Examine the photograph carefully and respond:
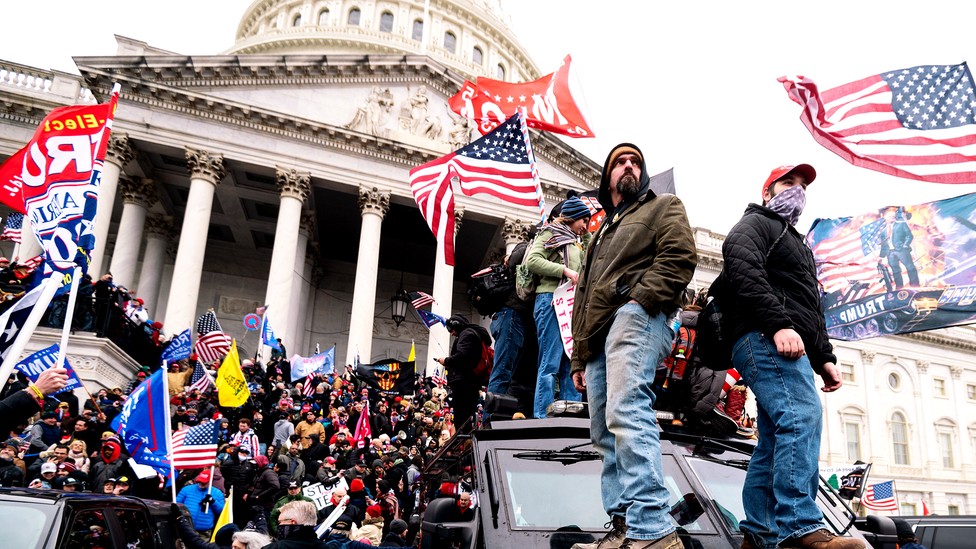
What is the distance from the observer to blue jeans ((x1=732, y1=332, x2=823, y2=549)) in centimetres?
304

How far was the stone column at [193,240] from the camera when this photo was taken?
23922mm

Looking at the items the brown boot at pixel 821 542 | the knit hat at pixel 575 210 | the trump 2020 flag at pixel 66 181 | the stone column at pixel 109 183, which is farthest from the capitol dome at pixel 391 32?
the brown boot at pixel 821 542

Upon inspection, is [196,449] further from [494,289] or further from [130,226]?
[130,226]

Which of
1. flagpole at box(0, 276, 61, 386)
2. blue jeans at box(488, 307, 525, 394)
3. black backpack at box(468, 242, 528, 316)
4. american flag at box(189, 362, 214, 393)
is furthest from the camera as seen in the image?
american flag at box(189, 362, 214, 393)

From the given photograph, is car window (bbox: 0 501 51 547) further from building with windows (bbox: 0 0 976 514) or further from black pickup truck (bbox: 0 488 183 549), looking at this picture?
building with windows (bbox: 0 0 976 514)

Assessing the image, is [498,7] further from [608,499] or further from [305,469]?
[608,499]

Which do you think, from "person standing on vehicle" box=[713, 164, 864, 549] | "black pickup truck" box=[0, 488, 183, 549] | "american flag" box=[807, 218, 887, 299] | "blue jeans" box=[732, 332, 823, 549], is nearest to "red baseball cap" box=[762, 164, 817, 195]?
"person standing on vehicle" box=[713, 164, 864, 549]

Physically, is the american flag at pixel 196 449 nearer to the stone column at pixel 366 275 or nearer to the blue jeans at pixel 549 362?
the blue jeans at pixel 549 362

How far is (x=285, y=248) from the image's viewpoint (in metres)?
26.1

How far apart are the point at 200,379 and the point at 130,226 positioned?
12.6m

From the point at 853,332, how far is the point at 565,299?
25.5 ft

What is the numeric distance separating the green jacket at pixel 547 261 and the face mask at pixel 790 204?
9.13 feet

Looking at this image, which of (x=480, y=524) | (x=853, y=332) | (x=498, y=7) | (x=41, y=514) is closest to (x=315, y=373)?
(x=853, y=332)

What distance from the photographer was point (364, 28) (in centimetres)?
5209
